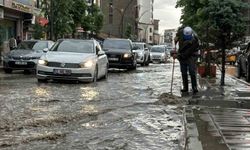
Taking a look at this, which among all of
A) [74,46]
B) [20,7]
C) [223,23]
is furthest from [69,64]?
[20,7]

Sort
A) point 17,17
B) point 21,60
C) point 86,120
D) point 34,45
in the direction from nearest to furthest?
point 86,120
point 21,60
point 34,45
point 17,17

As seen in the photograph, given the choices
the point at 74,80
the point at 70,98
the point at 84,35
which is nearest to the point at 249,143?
the point at 70,98

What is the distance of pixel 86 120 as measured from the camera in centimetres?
961

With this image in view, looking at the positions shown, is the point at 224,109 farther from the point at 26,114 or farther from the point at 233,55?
the point at 233,55

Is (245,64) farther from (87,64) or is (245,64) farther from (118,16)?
(118,16)

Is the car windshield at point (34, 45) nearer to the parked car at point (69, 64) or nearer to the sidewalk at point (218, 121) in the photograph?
the parked car at point (69, 64)

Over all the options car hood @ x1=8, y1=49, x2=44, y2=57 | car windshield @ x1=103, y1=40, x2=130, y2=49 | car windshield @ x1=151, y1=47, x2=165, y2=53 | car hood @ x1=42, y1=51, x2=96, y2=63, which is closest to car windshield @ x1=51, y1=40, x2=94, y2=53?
car hood @ x1=42, y1=51, x2=96, y2=63

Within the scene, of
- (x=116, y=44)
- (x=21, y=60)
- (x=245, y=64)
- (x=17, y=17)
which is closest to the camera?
(x=245, y=64)

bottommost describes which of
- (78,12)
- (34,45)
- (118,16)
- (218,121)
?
(218,121)

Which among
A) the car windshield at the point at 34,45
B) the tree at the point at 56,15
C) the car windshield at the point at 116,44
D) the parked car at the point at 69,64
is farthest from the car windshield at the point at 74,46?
the tree at the point at 56,15

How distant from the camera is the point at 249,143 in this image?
7.83 meters

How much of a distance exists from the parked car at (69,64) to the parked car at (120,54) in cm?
950

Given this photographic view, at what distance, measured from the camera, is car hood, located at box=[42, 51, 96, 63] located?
17872 mm

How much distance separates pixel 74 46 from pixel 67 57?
5.21 feet
